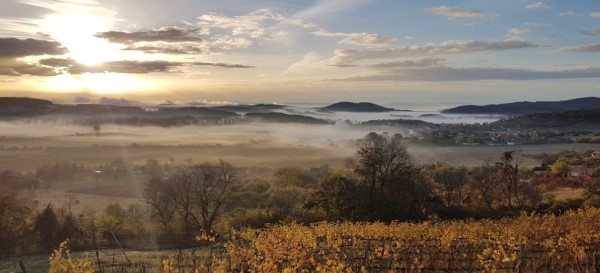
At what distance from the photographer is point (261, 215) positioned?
156ft

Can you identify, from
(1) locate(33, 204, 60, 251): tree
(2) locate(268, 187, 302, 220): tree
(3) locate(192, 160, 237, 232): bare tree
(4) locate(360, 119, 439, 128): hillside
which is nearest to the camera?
(1) locate(33, 204, 60, 251): tree

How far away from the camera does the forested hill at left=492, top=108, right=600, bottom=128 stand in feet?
540

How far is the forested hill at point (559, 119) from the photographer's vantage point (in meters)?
164

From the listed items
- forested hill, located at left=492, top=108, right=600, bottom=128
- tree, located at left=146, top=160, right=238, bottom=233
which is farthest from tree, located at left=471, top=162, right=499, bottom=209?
forested hill, located at left=492, top=108, right=600, bottom=128

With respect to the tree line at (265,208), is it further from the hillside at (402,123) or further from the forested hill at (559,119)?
the forested hill at (559,119)

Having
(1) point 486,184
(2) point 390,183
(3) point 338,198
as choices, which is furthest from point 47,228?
(1) point 486,184

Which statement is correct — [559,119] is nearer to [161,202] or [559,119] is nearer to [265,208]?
[265,208]

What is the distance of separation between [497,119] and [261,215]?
513 ft

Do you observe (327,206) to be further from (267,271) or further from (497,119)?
(497,119)

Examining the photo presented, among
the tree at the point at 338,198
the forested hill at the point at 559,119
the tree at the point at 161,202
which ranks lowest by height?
the tree at the point at 161,202

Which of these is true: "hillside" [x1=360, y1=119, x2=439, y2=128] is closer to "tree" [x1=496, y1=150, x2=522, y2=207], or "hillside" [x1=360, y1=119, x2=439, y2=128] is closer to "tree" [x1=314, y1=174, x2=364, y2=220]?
"tree" [x1=496, y1=150, x2=522, y2=207]

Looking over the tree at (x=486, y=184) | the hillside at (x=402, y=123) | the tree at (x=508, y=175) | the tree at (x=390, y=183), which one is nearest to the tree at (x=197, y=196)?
the tree at (x=390, y=183)

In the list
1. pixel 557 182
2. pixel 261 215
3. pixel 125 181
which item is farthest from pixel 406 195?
pixel 125 181

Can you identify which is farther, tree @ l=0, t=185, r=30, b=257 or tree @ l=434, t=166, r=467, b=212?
tree @ l=434, t=166, r=467, b=212
